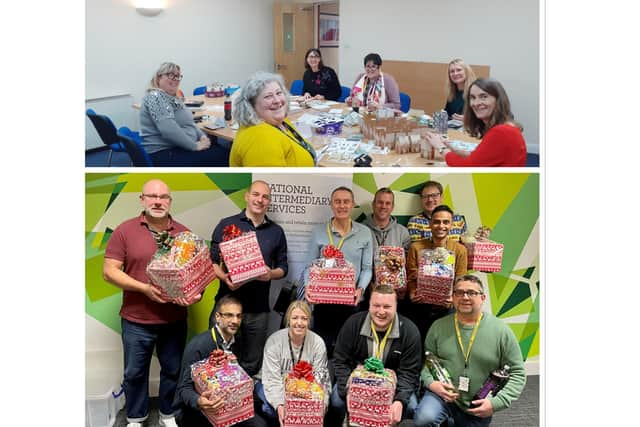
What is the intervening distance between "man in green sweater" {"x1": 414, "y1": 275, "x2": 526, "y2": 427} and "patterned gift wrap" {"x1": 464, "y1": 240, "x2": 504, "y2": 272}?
0.10 metres

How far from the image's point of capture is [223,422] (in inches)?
88.0

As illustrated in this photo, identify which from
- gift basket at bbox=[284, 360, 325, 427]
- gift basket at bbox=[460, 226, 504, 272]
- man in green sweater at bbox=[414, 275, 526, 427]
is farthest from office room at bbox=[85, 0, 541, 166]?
gift basket at bbox=[284, 360, 325, 427]

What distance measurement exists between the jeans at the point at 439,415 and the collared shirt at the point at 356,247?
56 cm

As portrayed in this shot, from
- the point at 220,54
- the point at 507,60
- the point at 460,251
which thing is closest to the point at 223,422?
the point at 460,251

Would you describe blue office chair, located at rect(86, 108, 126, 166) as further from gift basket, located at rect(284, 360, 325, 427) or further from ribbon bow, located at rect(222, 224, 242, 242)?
gift basket, located at rect(284, 360, 325, 427)

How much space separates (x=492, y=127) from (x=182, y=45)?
7.95ft

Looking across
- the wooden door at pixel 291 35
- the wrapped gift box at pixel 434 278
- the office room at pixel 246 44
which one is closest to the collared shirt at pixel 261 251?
the wrapped gift box at pixel 434 278

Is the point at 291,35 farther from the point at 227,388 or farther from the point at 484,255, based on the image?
the point at 227,388

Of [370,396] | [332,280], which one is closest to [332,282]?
[332,280]

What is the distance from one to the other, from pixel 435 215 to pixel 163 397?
144cm

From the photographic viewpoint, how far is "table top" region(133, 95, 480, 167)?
2652 millimetres

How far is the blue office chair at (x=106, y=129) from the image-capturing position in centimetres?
381

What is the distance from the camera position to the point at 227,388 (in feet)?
7.32

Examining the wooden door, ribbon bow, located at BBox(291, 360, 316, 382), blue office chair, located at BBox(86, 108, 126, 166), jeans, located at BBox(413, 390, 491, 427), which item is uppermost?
the wooden door
